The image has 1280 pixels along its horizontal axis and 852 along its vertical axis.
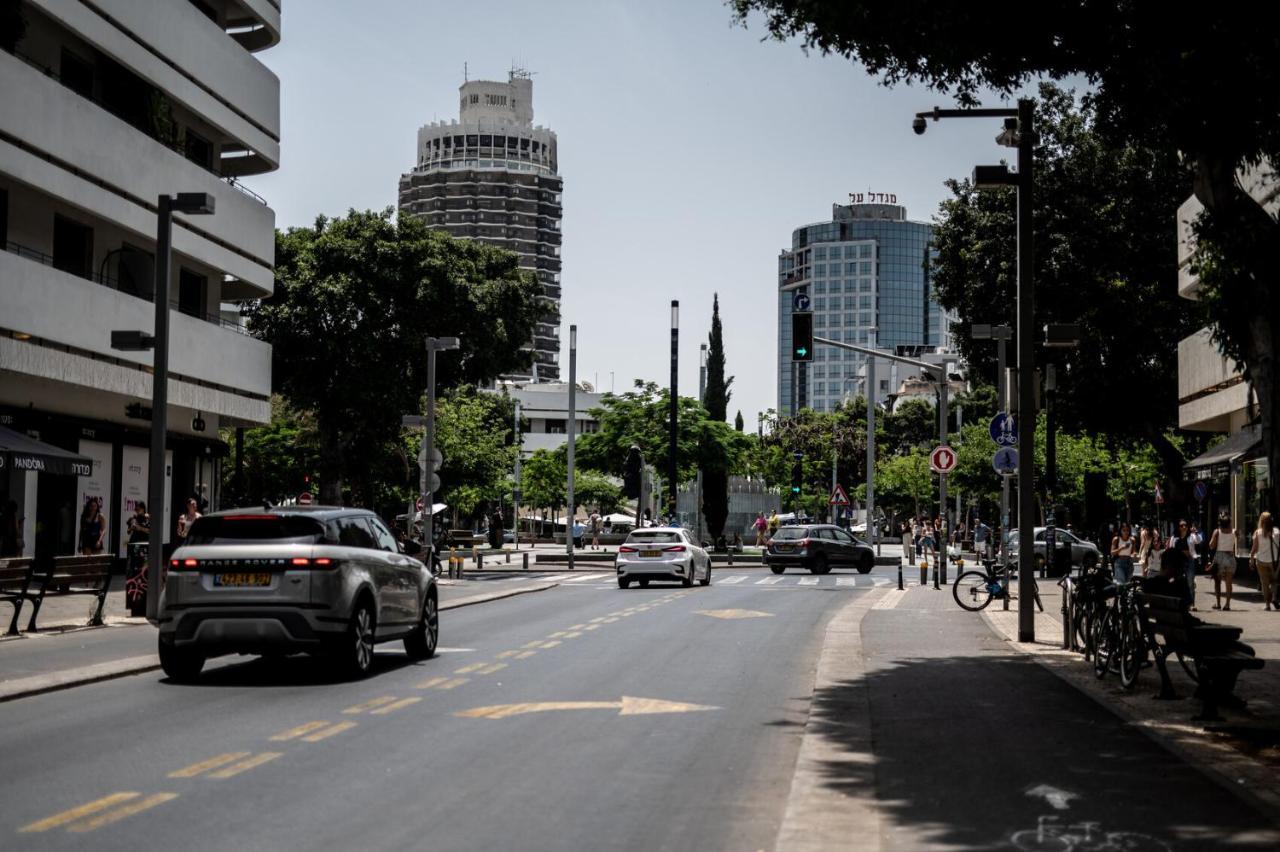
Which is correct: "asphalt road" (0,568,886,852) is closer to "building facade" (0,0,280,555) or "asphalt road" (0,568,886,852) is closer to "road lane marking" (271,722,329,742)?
"road lane marking" (271,722,329,742)

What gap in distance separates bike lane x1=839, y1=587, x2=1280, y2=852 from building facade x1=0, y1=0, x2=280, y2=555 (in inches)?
856

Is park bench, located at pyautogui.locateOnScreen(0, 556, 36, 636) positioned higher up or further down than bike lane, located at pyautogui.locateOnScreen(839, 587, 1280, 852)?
higher up

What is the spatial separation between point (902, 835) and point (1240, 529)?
119ft

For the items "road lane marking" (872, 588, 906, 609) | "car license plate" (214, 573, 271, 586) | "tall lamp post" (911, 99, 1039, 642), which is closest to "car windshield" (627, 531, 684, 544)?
"road lane marking" (872, 588, 906, 609)

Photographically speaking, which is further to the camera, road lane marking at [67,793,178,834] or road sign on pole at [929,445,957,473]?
road sign on pole at [929,445,957,473]

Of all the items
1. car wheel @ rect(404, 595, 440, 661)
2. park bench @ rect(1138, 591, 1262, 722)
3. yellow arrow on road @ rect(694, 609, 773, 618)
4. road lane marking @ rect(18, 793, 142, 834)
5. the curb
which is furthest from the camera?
yellow arrow on road @ rect(694, 609, 773, 618)

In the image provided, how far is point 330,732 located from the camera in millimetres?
11125

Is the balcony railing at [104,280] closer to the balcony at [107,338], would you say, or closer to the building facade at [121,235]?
the building facade at [121,235]

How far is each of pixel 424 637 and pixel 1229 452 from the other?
24.2m

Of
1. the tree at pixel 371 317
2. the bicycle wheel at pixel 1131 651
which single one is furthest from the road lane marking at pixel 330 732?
the tree at pixel 371 317

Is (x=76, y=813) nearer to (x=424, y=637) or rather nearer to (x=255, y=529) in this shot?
(x=255, y=529)

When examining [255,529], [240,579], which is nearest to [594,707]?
[240,579]

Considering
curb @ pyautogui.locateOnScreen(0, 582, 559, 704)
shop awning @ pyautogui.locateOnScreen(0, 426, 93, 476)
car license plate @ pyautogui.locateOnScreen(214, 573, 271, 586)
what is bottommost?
curb @ pyautogui.locateOnScreen(0, 582, 559, 704)

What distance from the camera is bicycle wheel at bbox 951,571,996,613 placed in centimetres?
2736
